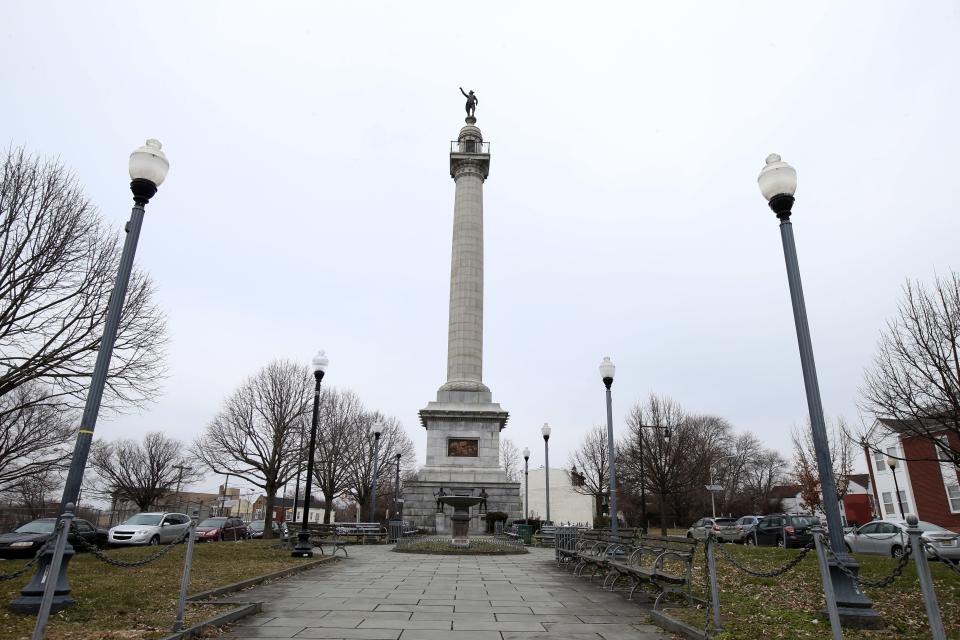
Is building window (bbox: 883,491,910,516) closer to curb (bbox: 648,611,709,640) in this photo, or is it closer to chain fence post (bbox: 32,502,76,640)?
curb (bbox: 648,611,709,640)

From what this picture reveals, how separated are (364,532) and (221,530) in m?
9.83

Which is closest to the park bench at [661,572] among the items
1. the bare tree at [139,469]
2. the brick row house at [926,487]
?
the brick row house at [926,487]

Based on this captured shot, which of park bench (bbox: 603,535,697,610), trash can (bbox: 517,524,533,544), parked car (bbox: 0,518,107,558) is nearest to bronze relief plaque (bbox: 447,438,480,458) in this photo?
trash can (bbox: 517,524,533,544)

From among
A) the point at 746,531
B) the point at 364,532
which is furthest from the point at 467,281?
the point at 746,531

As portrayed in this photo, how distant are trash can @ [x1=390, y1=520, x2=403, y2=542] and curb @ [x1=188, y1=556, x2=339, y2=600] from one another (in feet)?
30.9

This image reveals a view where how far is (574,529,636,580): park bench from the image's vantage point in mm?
13133

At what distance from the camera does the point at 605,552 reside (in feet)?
44.1

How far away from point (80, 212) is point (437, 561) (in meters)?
14.4

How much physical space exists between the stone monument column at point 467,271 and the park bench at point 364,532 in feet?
31.2

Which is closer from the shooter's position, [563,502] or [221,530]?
[221,530]

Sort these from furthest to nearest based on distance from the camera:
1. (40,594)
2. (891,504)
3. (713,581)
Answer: (891,504)
(40,594)
(713,581)

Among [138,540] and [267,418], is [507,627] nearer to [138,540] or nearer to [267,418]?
[138,540]

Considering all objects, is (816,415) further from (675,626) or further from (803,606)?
(675,626)

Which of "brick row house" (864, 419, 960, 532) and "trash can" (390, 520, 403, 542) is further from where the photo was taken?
"brick row house" (864, 419, 960, 532)
